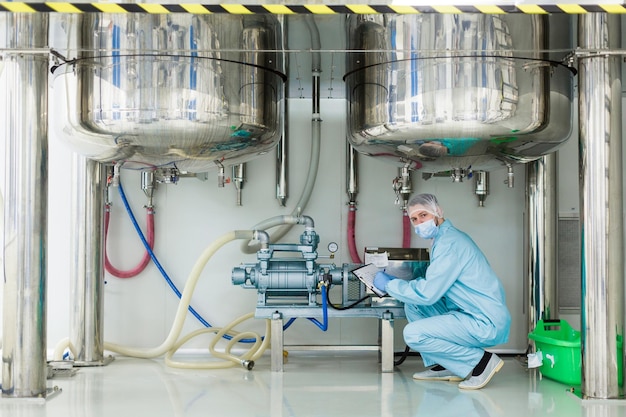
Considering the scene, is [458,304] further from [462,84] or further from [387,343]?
[462,84]

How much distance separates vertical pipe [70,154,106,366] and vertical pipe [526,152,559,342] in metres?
2.50

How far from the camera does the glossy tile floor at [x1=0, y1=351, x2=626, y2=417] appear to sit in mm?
3221

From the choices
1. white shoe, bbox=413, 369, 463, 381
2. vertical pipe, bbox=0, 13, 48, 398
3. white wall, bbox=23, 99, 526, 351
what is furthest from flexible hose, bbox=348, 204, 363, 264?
vertical pipe, bbox=0, 13, 48, 398

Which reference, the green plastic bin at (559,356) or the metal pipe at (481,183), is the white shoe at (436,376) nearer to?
the green plastic bin at (559,356)

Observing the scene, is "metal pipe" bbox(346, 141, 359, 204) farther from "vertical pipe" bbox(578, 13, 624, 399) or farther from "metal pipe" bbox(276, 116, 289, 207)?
"vertical pipe" bbox(578, 13, 624, 399)

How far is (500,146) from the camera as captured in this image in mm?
3744

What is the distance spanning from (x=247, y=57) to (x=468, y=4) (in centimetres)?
114

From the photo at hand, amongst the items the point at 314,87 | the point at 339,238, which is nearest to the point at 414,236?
the point at 339,238

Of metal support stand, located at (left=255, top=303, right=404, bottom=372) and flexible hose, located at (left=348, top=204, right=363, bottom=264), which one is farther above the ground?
flexible hose, located at (left=348, top=204, right=363, bottom=264)

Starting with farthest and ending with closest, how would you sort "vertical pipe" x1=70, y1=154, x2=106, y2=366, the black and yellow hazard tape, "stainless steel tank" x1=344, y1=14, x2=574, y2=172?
"vertical pipe" x1=70, y1=154, x2=106, y2=366 → "stainless steel tank" x1=344, y1=14, x2=574, y2=172 → the black and yellow hazard tape

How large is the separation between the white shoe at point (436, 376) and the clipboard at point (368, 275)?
1.49 feet

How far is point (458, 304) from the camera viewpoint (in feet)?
12.8

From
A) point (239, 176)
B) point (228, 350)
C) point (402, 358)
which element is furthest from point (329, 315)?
point (239, 176)

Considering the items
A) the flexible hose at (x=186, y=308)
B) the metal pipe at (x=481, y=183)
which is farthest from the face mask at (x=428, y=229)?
the flexible hose at (x=186, y=308)
